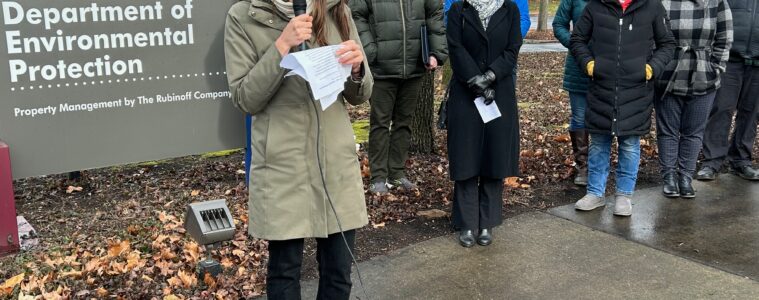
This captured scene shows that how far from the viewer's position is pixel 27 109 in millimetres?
4273

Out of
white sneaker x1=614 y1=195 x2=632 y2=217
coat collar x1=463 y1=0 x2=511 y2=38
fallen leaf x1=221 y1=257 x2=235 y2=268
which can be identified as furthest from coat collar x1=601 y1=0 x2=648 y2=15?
fallen leaf x1=221 y1=257 x2=235 y2=268

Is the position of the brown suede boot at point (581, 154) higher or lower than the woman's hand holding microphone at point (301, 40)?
lower

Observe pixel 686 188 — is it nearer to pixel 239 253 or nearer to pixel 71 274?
pixel 239 253

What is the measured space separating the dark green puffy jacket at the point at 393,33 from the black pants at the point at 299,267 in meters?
2.72

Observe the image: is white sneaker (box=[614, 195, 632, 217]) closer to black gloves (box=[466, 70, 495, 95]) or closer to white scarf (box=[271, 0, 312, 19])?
black gloves (box=[466, 70, 495, 95])

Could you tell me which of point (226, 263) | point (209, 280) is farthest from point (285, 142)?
point (226, 263)

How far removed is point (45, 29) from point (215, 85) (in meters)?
1.11

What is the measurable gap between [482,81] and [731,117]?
3486 mm

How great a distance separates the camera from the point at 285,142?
3.15 m

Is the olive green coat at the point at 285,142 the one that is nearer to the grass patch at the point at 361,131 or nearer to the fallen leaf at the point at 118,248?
the fallen leaf at the point at 118,248

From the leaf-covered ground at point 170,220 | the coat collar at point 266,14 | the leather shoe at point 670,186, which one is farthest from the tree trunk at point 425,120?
the coat collar at point 266,14

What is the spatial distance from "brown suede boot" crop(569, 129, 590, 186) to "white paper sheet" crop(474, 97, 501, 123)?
2007 millimetres

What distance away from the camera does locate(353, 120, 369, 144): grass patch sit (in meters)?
8.16

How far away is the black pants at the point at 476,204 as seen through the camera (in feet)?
16.5
